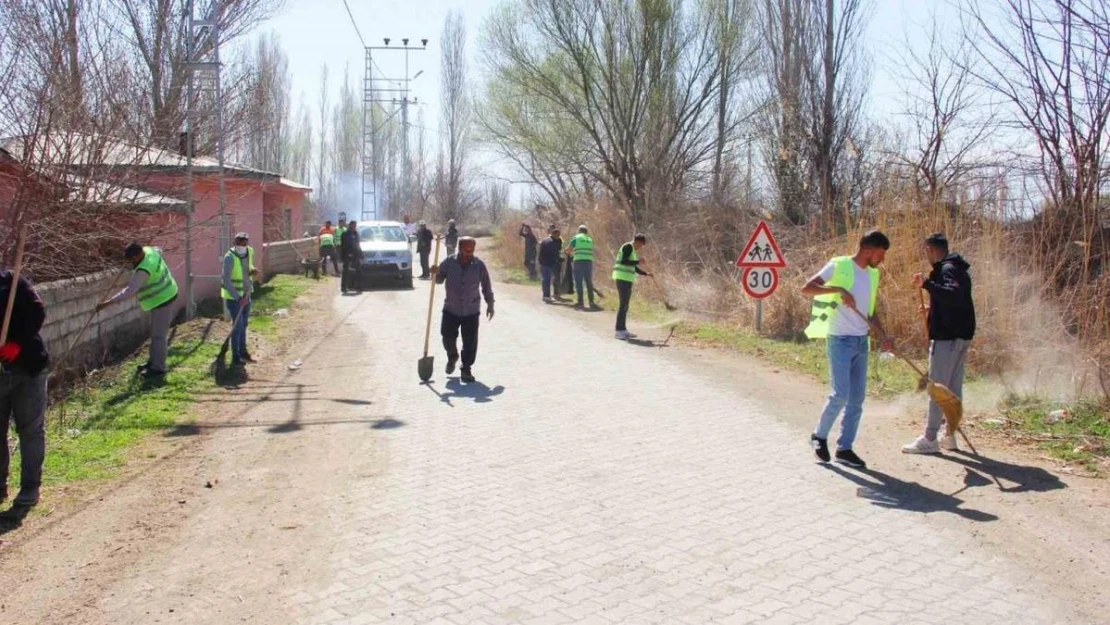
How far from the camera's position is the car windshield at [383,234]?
88.3 feet

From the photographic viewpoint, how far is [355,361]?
13430 millimetres

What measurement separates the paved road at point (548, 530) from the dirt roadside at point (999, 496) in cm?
11

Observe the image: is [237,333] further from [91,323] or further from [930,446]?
[930,446]

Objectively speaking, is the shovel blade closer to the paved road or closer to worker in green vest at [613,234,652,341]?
the paved road

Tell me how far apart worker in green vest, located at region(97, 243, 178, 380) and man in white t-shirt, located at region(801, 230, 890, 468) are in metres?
7.09

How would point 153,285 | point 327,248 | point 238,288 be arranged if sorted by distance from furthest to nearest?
1. point 327,248
2. point 238,288
3. point 153,285

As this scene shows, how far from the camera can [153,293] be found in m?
11.0

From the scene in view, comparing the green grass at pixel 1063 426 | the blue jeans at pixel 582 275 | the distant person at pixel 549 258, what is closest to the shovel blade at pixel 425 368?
the green grass at pixel 1063 426

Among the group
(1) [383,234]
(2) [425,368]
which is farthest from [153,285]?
(1) [383,234]

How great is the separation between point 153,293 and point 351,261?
14.4 m

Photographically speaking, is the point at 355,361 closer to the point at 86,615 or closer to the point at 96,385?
the point at 96,385

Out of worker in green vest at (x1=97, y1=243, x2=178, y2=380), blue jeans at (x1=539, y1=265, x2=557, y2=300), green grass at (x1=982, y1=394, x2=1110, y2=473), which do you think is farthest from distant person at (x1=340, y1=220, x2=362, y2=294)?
green grass at (x1=982, y1=394, x2=1110, y2=473)

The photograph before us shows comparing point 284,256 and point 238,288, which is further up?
point 238,288

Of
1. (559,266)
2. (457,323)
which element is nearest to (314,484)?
(457,323)
